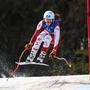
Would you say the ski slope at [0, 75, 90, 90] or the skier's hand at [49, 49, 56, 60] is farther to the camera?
the skier's hand at [49, 49, 56, 60]

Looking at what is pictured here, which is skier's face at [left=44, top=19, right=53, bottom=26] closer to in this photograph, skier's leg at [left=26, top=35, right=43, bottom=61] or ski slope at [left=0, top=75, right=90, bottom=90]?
skier's leg at [left=26, top=35, right=43, bottom=61]

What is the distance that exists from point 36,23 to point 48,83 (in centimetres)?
192

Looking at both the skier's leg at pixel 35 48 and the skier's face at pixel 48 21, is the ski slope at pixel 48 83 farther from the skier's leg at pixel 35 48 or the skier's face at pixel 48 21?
the skier's face at pixel 48 21

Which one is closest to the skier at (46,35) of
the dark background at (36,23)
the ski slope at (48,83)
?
the ski slope at (48,83)

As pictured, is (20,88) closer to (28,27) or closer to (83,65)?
(28,27)

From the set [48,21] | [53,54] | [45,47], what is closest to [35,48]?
[45,47]

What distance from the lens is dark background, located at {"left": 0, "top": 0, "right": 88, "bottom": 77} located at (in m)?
8.85

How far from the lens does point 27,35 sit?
8.73m

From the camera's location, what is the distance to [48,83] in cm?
704

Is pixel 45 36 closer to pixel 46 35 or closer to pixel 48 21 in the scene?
pixel 46 35

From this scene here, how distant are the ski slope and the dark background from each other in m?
0.80

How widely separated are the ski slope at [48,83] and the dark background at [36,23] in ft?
2.62

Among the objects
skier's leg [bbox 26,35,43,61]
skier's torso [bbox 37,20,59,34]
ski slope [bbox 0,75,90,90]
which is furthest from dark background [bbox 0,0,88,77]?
skier's torso [bbox 37,20,59,34]

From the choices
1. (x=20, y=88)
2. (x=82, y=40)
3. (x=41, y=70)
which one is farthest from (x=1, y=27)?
(x=20, y=88)
